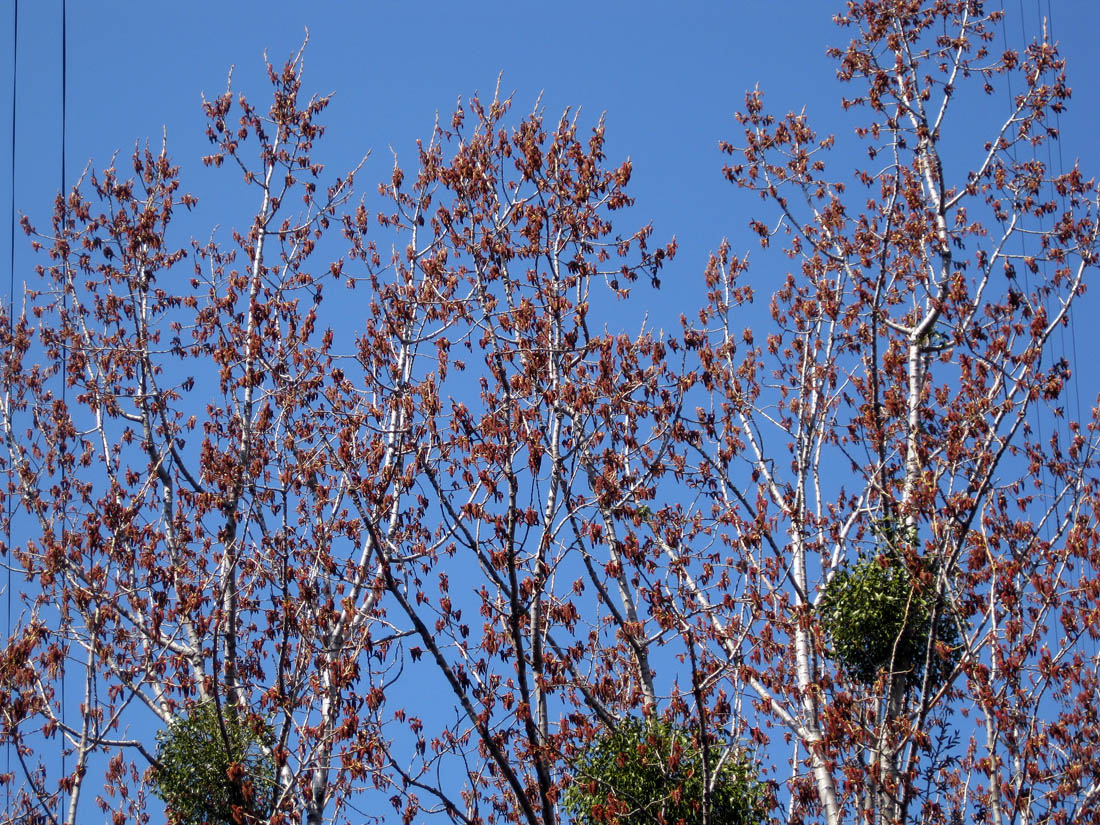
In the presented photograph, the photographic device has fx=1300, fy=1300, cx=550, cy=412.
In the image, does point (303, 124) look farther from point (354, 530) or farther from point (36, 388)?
point (354, 530)

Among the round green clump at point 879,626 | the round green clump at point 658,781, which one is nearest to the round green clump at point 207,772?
the round green clump at point 658,781

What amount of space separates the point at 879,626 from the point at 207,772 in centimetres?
587

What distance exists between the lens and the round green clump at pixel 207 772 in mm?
10852

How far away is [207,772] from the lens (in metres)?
10.9

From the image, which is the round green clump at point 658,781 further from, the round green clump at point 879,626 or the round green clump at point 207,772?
the round green clump at point 207,772

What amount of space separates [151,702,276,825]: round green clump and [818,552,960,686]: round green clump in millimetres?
5019

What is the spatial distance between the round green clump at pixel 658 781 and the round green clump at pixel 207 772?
105 inches

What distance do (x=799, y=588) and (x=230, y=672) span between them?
5498 millimetres

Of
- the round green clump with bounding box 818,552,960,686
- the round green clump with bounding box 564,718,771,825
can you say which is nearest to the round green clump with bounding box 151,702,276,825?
the round green clump with bounding box 564,718,771,825

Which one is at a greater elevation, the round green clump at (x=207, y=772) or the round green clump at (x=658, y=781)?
the round green clump at (x=207, y=772)

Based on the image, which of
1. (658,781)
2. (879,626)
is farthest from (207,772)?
(879,626)

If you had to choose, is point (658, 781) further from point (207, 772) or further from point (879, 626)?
point (207, 772)

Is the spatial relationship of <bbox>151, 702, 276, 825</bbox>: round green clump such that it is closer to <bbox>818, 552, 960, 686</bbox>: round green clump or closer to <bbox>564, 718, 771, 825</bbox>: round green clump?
<bbox>564, 718, 771, 825</bbox>: round green clump

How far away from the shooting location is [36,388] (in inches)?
575
